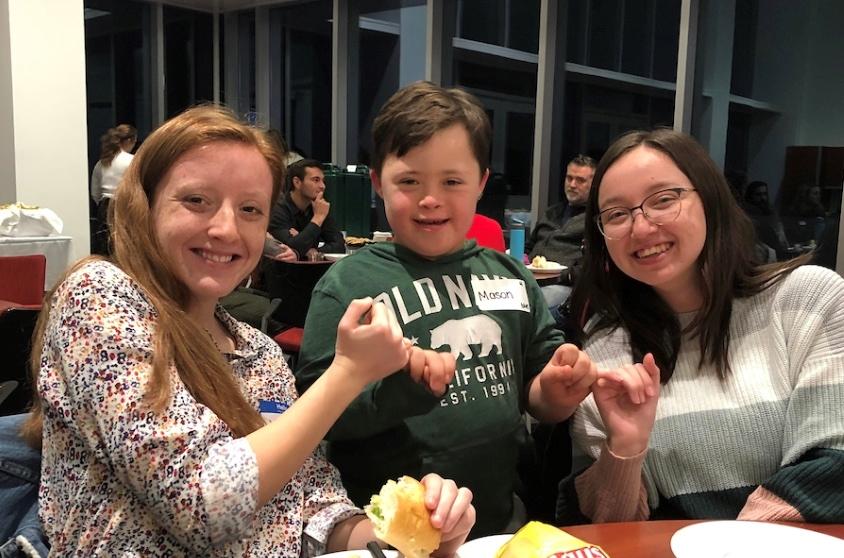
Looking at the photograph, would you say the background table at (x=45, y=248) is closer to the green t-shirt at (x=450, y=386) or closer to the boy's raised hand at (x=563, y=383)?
the green t-shirt at (x=450, y=386)

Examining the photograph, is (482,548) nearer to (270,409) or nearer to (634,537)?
(634,537)

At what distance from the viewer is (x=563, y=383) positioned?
126 centimetres

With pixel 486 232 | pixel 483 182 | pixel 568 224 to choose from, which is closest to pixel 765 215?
pixel 568 224

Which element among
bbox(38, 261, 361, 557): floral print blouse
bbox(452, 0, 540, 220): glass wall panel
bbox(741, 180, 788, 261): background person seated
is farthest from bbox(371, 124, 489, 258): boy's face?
bbox(452, 0, 540, 220): glass wall panel

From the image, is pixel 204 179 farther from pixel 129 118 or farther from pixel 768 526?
pixel 129 118

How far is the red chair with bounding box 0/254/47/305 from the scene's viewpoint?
3.12 meters

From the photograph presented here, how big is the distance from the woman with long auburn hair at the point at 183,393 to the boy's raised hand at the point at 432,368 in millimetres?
24

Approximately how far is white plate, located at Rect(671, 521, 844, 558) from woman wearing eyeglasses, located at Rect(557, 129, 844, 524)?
8.4 inches

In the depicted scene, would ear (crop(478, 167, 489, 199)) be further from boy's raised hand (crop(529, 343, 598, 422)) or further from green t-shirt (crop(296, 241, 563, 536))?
boy's raised hand (crop(529, 343, 598, 422))

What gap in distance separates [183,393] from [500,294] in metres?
0.70

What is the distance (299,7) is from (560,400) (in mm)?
8175

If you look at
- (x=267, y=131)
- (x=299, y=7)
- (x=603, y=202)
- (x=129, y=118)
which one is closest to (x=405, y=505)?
(x=267, y=131)

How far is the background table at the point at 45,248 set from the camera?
4543mm

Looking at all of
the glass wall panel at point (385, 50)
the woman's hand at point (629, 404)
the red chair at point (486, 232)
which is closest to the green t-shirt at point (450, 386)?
the woman's hand at point (629, 404)
